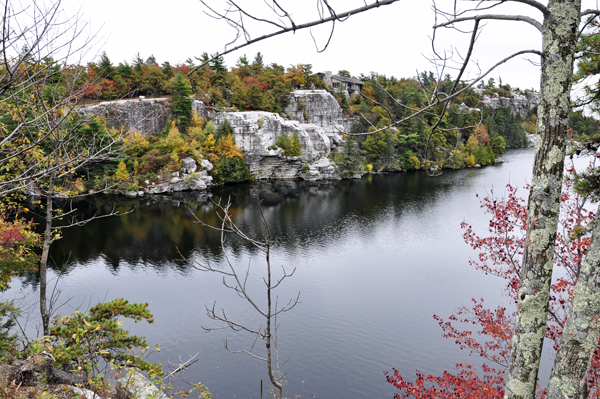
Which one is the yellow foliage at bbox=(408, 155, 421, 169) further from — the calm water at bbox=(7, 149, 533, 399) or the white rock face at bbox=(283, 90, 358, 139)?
the calm water at bbox=(7, 149, 533, 399)

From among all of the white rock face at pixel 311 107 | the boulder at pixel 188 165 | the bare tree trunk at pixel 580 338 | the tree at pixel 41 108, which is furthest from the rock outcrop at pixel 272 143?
the bare tree trunk at pixel 580 338

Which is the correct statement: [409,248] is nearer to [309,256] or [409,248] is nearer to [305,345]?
[309,256]

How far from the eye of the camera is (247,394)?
337 inches

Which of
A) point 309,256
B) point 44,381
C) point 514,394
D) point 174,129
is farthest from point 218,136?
point 514,394

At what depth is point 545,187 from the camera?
1.98 m

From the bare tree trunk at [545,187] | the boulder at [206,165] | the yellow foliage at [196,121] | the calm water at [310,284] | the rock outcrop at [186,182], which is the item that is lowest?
the calm water at [310,284]

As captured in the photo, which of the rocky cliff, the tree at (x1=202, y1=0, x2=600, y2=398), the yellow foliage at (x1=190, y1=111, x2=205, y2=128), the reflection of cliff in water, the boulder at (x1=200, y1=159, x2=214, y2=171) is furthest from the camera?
the rocky cliff

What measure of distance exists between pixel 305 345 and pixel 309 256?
661 cm

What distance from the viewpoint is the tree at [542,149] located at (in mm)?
1883

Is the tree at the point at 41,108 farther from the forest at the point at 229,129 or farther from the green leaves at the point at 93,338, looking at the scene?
the forest at the point at 229,129

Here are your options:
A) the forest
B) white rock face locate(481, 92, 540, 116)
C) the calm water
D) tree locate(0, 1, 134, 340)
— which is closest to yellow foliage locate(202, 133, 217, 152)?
the forest

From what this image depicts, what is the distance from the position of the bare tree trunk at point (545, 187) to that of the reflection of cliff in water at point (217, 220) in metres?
9.54

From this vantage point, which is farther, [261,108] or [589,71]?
[261,108]

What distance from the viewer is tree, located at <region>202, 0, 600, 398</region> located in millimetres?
1883
